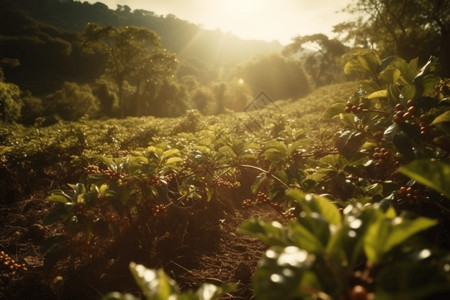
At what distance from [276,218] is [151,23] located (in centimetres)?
17021

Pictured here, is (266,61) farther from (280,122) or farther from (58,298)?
(58,298)

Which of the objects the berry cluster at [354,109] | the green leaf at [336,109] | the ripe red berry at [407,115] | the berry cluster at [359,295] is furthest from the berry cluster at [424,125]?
the berry cluster at [359,295]

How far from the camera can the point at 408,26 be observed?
67.8 ft

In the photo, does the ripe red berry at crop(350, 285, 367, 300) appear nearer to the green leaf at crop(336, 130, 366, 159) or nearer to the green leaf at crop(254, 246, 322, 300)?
the green leaf at crop(254, 246, 322, 300)

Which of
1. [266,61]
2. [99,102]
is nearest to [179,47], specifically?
[266,61]

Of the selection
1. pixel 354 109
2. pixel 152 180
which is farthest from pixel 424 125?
pixel 152 180

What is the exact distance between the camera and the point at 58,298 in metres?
2.59

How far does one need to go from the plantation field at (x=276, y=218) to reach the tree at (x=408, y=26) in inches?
744

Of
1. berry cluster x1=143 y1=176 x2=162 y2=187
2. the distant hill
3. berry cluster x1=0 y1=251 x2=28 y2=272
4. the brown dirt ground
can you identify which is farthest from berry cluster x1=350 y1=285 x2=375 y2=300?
the distant hill

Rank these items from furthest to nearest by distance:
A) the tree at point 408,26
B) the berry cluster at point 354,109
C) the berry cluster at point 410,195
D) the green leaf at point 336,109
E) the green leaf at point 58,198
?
the tree at point 408,26
the green leaf at point 58,198
the green leaf at point 336,109
the berry cluster at point 354,109
the berry cluster at point 410,195

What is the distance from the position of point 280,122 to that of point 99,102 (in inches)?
1322

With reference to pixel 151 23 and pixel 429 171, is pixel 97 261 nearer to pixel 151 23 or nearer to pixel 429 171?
pixel 429 171

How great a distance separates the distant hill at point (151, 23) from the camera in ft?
310

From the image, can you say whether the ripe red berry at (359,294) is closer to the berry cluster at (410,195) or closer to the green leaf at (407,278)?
the green leaf at (407,278)
